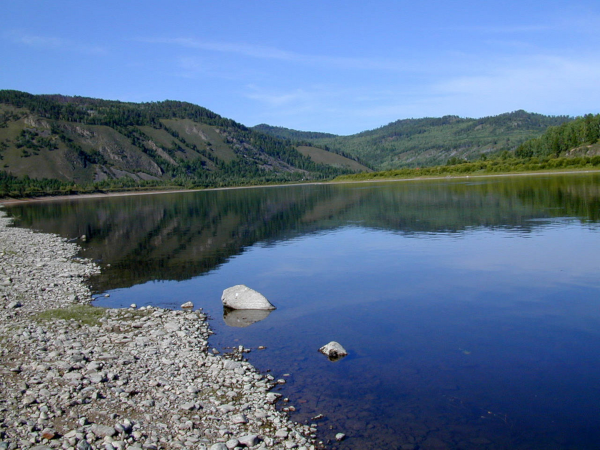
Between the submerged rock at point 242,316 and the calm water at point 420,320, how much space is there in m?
0.38

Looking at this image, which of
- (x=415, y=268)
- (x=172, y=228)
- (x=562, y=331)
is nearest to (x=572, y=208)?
(x=415, y=268)

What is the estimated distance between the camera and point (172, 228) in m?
53.8

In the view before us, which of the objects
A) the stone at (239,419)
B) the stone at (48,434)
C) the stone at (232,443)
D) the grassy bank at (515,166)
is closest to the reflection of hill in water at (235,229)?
the stone at (48,434)

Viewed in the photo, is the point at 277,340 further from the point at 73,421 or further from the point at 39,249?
the point at 39,249

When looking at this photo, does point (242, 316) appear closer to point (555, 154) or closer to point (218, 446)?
point (218, 446)

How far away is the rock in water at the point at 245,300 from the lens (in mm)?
19906

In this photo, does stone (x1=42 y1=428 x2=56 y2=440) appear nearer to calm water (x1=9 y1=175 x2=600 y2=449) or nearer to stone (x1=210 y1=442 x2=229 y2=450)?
stone (x1=210 y1=442 x2=229 y2=450)

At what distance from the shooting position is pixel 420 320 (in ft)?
57.4

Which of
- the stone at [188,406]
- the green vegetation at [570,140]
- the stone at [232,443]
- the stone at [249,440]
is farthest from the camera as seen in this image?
the green vegetation at [570,140]

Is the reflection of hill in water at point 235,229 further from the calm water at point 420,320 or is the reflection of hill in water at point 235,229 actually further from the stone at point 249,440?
the stone at point 249,440

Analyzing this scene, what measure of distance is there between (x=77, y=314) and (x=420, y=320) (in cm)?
1361

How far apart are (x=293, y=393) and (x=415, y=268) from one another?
15.9m

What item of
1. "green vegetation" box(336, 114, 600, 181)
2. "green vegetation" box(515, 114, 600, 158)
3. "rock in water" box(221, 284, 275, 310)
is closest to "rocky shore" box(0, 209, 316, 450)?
"rock in water" box(221, 284, 275, 310)

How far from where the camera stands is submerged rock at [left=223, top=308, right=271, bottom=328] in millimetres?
18219
